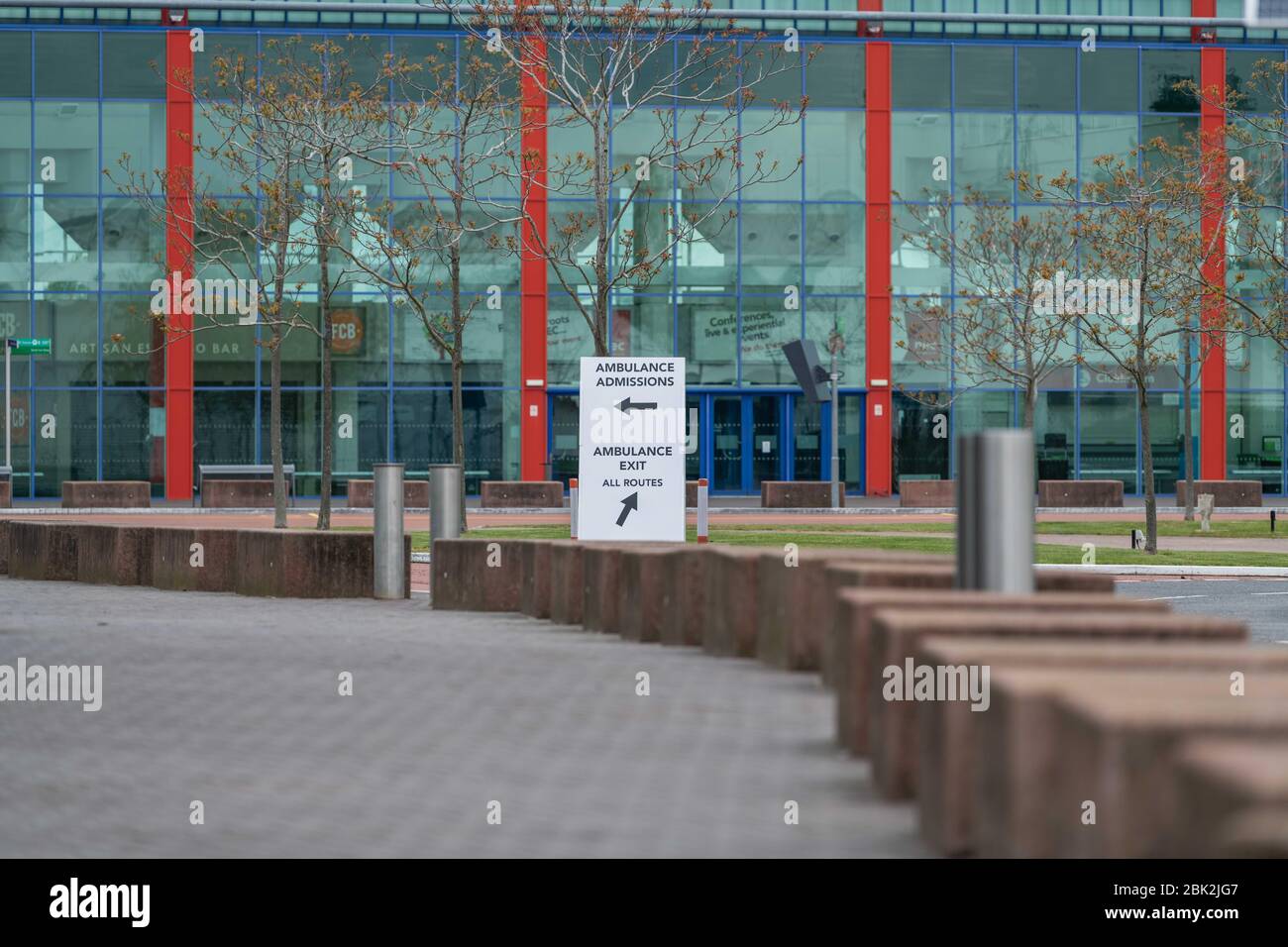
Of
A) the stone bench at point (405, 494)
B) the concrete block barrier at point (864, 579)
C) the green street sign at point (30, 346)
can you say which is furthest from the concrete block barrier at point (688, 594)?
the green street sign at point (30, 346)

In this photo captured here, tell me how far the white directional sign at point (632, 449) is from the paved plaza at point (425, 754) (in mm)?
4313

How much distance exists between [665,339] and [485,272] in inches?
185

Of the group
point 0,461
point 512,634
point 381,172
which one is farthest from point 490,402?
point 512,634

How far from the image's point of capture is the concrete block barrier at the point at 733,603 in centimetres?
1246

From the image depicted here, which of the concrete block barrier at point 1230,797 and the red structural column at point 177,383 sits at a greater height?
the red structural column at point 177,383

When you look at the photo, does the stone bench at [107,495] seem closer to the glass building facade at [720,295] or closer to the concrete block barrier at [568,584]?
the glass building facade at [720,295]

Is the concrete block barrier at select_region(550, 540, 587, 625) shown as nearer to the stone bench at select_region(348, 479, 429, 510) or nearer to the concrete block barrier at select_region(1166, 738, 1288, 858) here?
the concrete block barrier at select_region(1166, 738, 1288, 858)

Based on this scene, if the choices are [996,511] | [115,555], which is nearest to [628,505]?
[115,555]

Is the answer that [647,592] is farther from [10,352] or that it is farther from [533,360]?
[10,352]

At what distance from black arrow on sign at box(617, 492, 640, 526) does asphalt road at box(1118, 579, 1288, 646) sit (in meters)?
5.04

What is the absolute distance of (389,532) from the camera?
1781cm

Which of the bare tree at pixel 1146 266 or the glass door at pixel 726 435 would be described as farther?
the glass door at pixel 726 435

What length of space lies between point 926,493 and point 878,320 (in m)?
6.73
